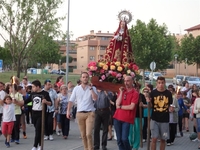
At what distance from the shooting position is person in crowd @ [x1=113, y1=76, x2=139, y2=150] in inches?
365

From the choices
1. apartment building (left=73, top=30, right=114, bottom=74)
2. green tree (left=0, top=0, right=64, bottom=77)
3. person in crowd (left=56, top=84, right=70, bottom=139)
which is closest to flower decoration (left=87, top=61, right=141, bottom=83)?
person in crowd (left=56, top=84, right=70, bottom=139)

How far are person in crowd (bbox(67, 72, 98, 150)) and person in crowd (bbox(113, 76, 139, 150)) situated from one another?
88 cm

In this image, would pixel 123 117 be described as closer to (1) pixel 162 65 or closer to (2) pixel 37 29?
(2) pixel 37 29

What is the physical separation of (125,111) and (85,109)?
1222 mm

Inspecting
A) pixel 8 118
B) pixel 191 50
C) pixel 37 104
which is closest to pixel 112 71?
pixel 37 104

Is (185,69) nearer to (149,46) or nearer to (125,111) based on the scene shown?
(149,46)

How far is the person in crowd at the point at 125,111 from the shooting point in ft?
30.5

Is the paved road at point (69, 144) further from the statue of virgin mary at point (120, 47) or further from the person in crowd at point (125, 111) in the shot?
the person in crowd at point (125, 111)

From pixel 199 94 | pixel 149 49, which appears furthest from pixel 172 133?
pixel 149 49

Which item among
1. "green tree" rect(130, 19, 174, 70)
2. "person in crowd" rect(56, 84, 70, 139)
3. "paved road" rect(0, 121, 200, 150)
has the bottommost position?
"paved road" rect(0, 121, 200, 150)

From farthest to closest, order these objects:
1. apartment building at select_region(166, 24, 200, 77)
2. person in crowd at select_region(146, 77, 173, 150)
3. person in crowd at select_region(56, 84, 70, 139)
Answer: apartment building at select_region(166, 24, 200, 77)
person in crowd at select_region(56, 84, 70, 139)
person in crowd at select_region(146, 77, 173, 150)

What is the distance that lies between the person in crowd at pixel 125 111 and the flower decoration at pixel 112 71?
101 centimetres

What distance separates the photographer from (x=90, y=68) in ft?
35.2

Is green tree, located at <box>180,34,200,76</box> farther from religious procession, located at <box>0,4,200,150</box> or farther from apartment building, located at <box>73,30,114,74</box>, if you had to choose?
religious procession, located at <box>0,4,200,150</box>
